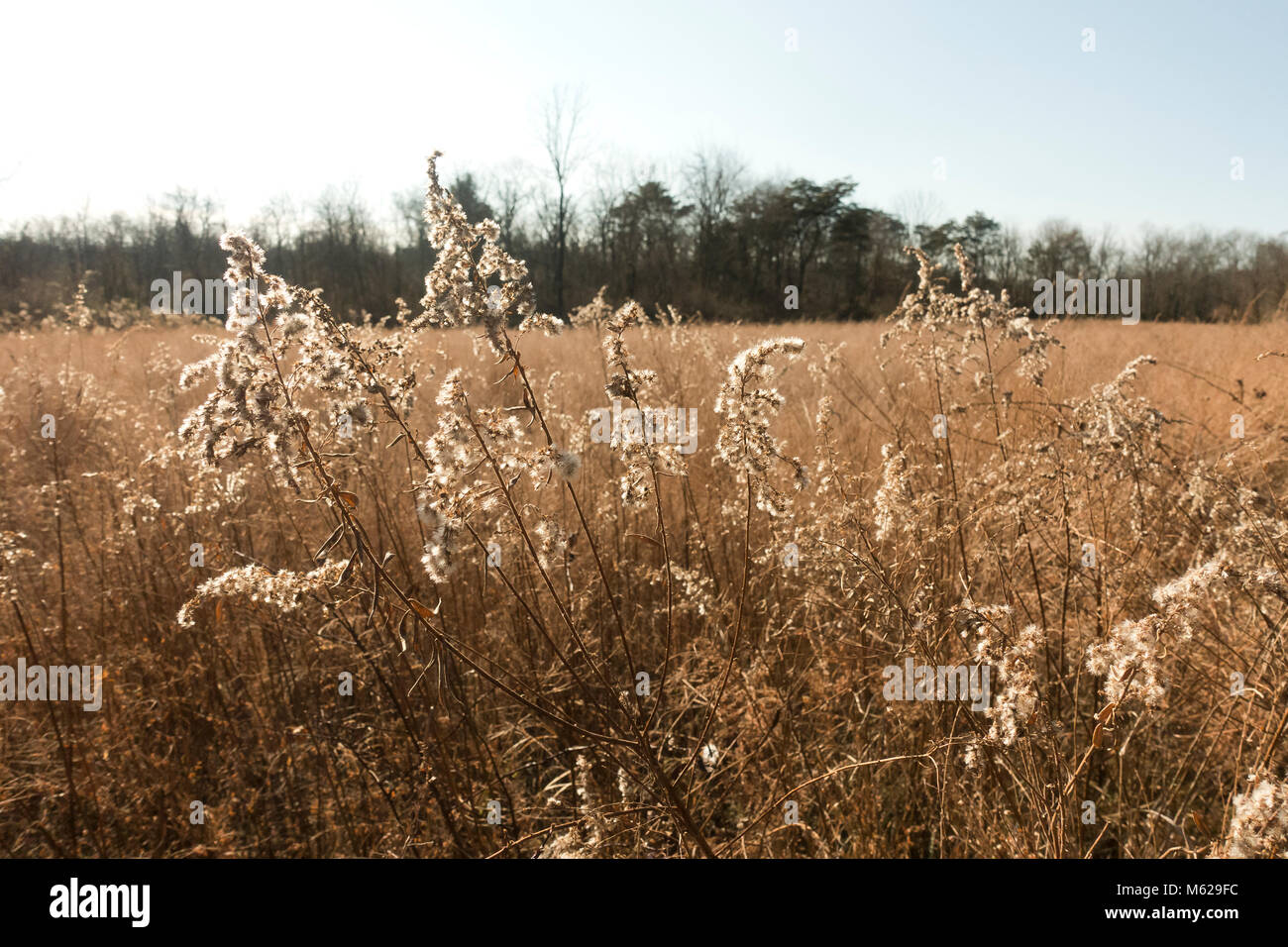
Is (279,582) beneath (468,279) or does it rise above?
beneath

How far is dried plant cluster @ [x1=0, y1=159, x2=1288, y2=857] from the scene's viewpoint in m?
1.34

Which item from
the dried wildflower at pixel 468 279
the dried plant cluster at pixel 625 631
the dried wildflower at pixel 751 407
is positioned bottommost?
the dried plant cluster at pixel 625 631

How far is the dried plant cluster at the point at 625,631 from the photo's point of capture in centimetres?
134

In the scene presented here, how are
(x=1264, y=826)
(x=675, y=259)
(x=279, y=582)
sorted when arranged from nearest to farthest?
(x=1264, y=826), (x=279, y=582), (x=675, y=259)

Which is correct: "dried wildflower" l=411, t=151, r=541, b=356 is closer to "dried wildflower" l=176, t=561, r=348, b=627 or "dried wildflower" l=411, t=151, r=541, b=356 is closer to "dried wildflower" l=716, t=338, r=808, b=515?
"dried wildflower" l=716, t=338, r=808, b=515

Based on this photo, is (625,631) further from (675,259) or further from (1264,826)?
(675,259)

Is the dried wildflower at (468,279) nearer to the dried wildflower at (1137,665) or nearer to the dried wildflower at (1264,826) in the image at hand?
the dried wildflower at (1137,665)

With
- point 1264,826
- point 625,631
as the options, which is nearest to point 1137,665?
point 1264,826

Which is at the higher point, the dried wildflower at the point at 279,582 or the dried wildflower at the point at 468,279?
the dried wildflower at the point at 468,279

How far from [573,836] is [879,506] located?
1.13 metres

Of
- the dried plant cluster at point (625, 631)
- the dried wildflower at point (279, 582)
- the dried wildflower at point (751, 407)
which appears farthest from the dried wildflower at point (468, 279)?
the dried wildflower at point (279, 582)

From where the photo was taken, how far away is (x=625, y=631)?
8.84 feet

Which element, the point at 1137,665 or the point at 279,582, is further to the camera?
the point at 279,582
